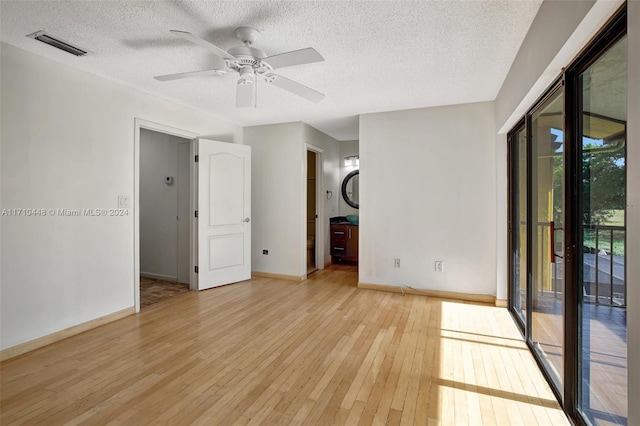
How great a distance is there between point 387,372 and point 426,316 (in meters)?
1.27

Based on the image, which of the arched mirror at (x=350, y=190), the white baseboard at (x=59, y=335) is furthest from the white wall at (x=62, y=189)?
the arched mirror at (x=350, y=190)

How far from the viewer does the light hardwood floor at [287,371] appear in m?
1.80

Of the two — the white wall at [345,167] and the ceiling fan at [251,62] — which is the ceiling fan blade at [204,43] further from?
the white wall at [345,167]

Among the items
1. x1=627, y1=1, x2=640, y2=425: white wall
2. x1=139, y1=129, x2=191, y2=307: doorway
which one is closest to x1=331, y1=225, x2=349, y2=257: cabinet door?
x1=139, y1=129, x2=191, y2=307: doorway

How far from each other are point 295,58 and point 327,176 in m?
3.83

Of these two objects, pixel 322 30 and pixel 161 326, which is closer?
pixel 322 30

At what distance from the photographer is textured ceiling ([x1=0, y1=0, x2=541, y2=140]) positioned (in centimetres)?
197

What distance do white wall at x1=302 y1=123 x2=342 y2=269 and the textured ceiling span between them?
6.12 feet

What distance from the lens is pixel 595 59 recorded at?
1.50 meters

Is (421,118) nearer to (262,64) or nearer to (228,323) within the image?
(262,64)

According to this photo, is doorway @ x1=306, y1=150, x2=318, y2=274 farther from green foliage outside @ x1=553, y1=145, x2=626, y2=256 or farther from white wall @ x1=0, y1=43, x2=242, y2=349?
green foliage outside @ x1=553, y1=145, x2=626, y2=256

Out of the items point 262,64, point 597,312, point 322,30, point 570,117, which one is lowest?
point 597,312

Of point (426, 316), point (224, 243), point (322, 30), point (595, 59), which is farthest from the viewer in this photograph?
point (224, 243)

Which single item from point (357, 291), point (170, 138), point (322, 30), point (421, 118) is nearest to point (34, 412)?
point (322, 30)
